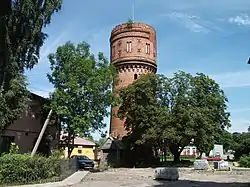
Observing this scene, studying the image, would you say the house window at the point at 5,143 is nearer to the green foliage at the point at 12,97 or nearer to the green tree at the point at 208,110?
the green foliage at the point at 12,97

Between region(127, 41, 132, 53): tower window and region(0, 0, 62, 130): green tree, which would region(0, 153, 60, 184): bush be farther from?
region(127, 41, 132, 53): tower window

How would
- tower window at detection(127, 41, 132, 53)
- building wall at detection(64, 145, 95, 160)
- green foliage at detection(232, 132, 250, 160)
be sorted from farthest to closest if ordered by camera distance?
green foliage at detection(232, 132, 250, 160) < building wall at detection(64, 145, 95, 160) < tower window at detection(127, 41, 132, 53)

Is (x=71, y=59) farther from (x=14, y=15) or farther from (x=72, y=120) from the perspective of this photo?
(x=14, y=15)

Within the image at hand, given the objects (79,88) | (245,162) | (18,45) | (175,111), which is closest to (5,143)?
(79,88)

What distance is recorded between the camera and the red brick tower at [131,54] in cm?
4950

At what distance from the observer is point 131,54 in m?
50.0

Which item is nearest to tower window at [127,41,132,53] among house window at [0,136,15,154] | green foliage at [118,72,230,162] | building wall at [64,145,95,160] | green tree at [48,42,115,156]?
green foliage at [118,72,230,162]

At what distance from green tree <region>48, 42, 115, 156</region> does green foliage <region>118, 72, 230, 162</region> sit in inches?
308

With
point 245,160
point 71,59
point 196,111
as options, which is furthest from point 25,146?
point 245,160

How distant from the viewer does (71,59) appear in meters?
33.1

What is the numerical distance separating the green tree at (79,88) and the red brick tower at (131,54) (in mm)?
14782

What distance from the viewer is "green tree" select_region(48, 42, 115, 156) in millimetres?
31984

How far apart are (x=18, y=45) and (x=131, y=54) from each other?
28642 mm

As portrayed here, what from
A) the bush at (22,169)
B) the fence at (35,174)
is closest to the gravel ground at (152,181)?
the fence at (35,174)
